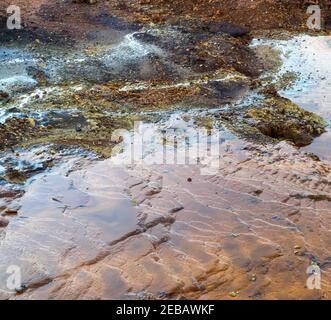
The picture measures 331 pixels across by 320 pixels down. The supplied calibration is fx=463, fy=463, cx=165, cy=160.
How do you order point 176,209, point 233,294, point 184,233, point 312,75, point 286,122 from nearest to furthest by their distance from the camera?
1. point 233,294
2. point 184,233
3. point 176,209
4. point 286,122
5. point 312,75

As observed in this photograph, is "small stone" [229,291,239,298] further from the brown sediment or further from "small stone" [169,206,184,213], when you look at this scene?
"small stone" [169,206,184,213]

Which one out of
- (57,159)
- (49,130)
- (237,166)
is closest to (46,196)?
(57,159)

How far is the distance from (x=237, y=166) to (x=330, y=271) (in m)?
1.95

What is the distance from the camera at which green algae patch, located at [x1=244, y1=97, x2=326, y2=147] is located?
21.5 feet

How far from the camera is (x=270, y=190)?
523cm

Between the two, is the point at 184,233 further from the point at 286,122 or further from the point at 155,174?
the point at 286,122

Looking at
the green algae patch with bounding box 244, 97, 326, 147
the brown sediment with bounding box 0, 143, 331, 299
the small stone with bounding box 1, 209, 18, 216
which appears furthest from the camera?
the green algae patch with bounding box 244, 97, 326, 147

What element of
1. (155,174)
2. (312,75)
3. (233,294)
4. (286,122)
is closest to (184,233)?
(233,294)

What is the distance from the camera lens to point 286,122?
264 inches

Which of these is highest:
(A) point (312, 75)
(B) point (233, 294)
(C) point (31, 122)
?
(C) point (31, 122)

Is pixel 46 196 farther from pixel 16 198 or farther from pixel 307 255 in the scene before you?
pixel 307 255

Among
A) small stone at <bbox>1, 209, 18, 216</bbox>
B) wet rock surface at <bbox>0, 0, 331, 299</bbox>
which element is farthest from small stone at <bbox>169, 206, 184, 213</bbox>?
small stone at <bbox>1, 209, 18, 216</bbox>

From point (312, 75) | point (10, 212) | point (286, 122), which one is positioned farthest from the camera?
point (312, 75)

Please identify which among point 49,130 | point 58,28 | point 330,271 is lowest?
point 330,271
